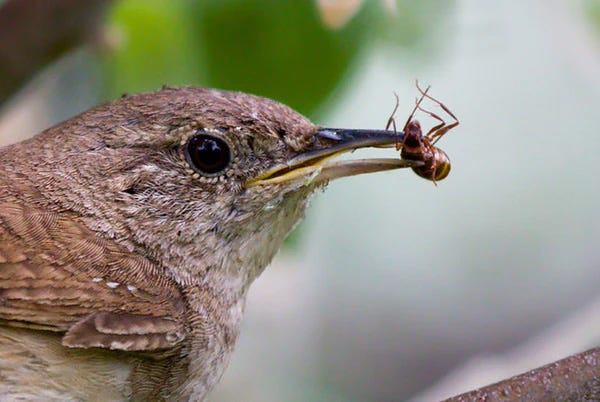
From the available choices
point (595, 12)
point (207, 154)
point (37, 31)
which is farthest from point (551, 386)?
point (37, 31)

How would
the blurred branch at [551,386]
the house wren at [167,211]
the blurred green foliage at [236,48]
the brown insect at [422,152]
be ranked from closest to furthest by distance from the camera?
the blurred branch at [551,386]
the house wren at [167,211]
the brown insect at [422,152]
the blurred green foliage at [236,48]

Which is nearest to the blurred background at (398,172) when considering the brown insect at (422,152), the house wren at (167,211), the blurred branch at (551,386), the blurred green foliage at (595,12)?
the blurred green foliage at (595,12)

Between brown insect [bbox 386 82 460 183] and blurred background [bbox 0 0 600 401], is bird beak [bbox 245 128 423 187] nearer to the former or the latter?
brown insect [bbox 386 82 460 183]

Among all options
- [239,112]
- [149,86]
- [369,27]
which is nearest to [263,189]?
[239,112]

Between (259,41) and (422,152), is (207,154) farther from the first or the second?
(259,41)

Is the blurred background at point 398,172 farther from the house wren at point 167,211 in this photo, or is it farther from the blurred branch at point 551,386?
the blurred branch at point 551,386

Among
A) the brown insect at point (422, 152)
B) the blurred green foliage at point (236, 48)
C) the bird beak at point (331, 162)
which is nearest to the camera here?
the bird beak at point (331, 162)
